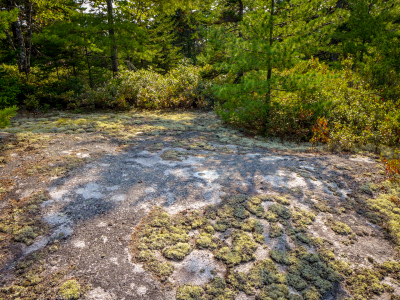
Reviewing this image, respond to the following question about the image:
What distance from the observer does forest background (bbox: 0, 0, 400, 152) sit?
559cm

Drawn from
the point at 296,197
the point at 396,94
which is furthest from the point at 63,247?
the point at 396,94

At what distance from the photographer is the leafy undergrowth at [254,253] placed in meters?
1.88

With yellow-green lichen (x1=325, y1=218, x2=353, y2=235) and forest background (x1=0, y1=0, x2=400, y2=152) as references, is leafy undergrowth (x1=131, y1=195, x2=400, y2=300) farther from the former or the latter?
forest background (x1=0, y1=0, x2=400, y2=152)

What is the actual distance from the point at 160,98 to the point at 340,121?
675 cm

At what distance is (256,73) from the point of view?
6066mm

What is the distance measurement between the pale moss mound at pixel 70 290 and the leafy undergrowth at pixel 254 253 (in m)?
0.49

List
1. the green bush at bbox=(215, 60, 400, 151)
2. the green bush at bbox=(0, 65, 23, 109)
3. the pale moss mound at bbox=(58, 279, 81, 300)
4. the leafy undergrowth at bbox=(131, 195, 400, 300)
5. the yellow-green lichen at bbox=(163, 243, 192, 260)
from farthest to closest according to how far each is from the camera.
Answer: the green bush at bbox=(0, 65, 23, 109), the green bush at bbox=(215, 60, 400, 151), the yellow-green lichen at bbox=(163, 243, 192, 260), the leafy undergrowth at bbox=(131, 195, 400, 300), the pale moss mound at bbox=(58, 279, 81, 300)

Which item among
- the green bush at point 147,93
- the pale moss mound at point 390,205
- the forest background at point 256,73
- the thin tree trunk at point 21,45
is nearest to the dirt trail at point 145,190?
the pale moss mound at point 390,205

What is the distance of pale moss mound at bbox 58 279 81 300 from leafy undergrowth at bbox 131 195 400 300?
19.3 inches

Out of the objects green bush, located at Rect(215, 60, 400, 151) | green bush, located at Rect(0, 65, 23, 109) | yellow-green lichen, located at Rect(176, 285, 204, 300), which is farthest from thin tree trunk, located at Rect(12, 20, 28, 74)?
yellow-green lichen, located at Rect(176, 285, 204, 300)

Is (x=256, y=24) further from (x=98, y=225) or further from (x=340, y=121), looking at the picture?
(x=98, y=225)

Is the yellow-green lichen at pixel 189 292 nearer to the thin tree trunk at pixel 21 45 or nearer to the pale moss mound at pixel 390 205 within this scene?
the pale moss mound at pixel 390 205

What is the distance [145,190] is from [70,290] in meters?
1.49

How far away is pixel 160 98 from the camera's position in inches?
371
